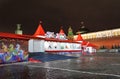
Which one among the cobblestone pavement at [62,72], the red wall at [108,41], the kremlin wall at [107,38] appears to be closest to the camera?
the cobblestone pavement at [62,72]

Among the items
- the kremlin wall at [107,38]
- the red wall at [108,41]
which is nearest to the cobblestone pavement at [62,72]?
the kremlin wall at [107,38]

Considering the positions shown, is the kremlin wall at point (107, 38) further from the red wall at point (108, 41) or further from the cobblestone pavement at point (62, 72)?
the cobblestone pavement at point (62, 72)

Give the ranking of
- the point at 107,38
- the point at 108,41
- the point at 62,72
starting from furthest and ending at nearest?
the point at 107,38, the point at 108,41, the point at 62,72

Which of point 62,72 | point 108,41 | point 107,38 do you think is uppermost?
point 107,38

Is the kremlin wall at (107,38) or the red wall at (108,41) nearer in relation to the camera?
the red wall at (108,41)

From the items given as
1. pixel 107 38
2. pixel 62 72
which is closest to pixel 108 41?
pixel 107 38

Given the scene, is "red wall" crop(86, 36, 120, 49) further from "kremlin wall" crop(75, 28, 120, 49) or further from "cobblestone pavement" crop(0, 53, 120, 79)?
"cobblestone pavement" crop(0, 53, 120, 79)

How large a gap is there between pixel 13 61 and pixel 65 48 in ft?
73.0

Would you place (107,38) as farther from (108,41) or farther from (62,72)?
(62,72)

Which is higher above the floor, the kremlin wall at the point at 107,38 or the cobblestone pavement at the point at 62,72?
the kremlin wall at the point at 107,38

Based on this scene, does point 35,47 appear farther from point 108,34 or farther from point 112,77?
point 108,34

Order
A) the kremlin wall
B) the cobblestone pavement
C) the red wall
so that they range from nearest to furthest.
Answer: the cobblestone pavement, the red wall, the kremlin wall

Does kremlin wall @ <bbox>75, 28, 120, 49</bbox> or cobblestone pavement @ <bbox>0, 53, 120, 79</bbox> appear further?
kremlin wall @ <bbox>75, 28, 120, 49</bbox>

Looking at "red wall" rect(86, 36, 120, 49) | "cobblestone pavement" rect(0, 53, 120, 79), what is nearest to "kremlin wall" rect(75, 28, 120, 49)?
"red wall" rect(86, 36, 120, 49)
